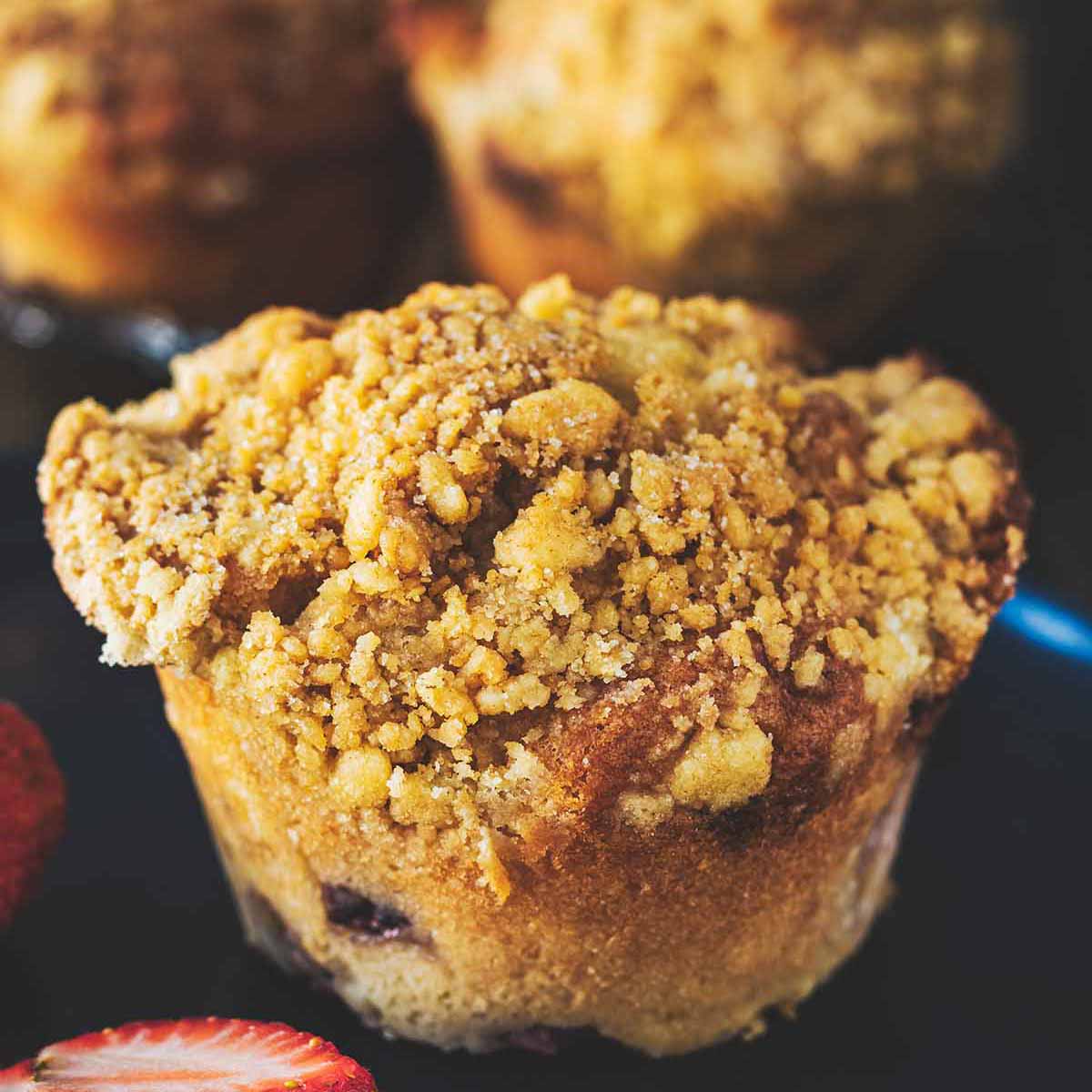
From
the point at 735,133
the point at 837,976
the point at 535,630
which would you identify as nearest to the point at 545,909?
the point at 535,630

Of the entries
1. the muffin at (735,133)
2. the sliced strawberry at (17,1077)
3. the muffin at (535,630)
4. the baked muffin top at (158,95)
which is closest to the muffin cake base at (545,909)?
the muffin at (535,630)

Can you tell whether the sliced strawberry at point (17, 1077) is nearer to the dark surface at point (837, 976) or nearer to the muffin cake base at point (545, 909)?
the dark surface at point (837, 976)

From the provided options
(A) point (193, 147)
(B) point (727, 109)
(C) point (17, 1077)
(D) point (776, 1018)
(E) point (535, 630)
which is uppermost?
(B) point (727, 109)

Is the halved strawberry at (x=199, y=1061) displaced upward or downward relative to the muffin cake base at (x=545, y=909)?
downward

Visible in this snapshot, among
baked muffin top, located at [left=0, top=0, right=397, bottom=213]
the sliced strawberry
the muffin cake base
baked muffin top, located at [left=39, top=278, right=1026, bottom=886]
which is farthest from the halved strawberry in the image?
baked muffin top, located at [left=0, top=0, right=397, bottom=213]

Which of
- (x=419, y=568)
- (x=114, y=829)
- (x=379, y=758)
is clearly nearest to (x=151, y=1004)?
(x=114, y=829)

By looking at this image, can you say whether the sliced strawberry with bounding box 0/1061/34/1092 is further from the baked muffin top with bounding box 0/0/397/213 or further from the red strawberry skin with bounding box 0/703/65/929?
the baked muffin top with bounding box 0/0/397/213

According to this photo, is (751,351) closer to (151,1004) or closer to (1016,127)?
(151,1004)

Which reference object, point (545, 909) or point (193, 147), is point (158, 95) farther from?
point (545, 909)
